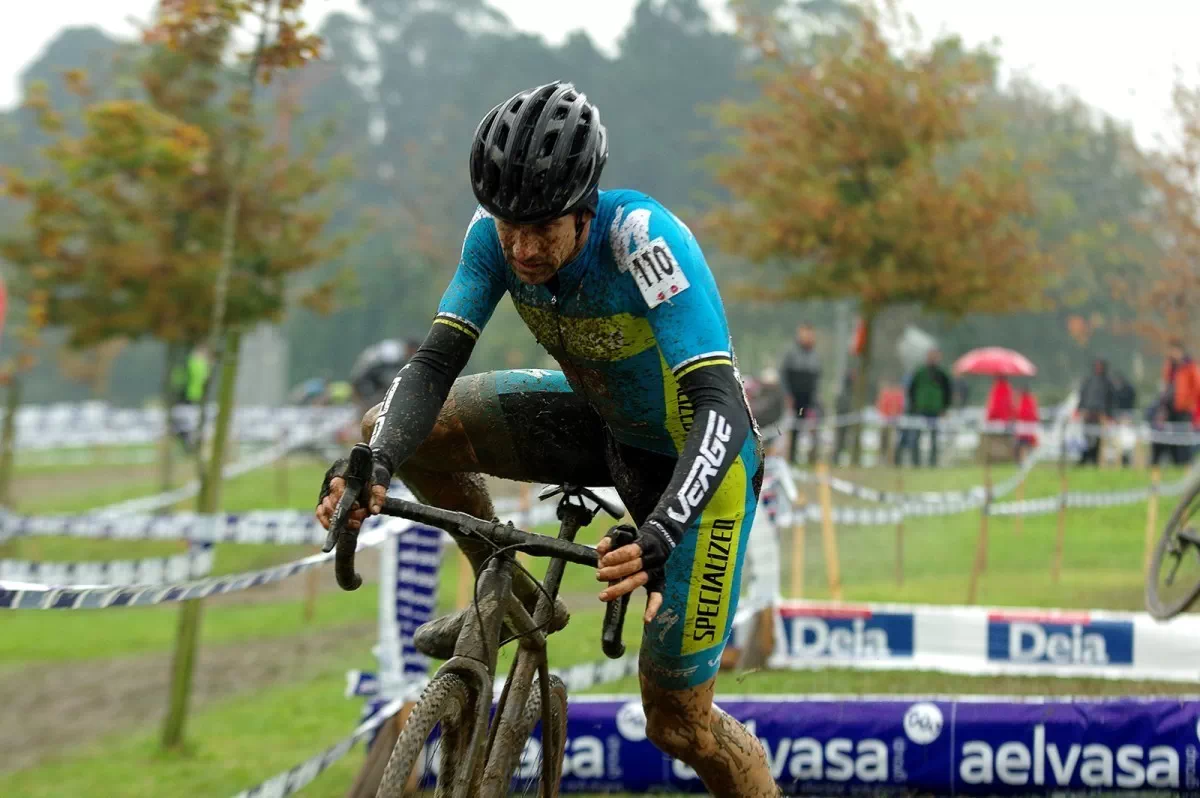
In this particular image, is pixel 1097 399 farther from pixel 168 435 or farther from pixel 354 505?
pixel 354 505

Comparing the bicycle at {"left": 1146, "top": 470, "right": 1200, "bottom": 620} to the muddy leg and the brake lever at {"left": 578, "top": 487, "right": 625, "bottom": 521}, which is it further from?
the brake lever at {"left": 578, "top": 487, "right": 625, "bottom": 521}

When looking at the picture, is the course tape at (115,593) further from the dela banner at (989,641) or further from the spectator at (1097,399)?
the spectator at (1097,399)

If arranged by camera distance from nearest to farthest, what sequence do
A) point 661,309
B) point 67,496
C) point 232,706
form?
point 661,309
point 232,706
point 67,496

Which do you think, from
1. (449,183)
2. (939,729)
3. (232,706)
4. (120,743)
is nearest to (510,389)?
(939,729)

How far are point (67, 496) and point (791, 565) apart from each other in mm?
16092

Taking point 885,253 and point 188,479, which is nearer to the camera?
point 885,253

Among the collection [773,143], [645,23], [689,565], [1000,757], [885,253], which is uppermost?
[645,23]

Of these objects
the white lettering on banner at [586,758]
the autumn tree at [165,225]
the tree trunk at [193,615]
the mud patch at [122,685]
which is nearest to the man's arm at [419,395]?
the white lettering on banner at [586,758]

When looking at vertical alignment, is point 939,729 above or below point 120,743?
above

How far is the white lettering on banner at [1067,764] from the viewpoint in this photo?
20.9ft

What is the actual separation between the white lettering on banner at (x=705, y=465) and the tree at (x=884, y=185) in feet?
63.4

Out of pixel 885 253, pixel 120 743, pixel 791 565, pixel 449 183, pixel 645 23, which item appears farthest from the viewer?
pixel 645 23

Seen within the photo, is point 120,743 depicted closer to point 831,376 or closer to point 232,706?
point 232,706

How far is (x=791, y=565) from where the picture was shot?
53.4 feet
